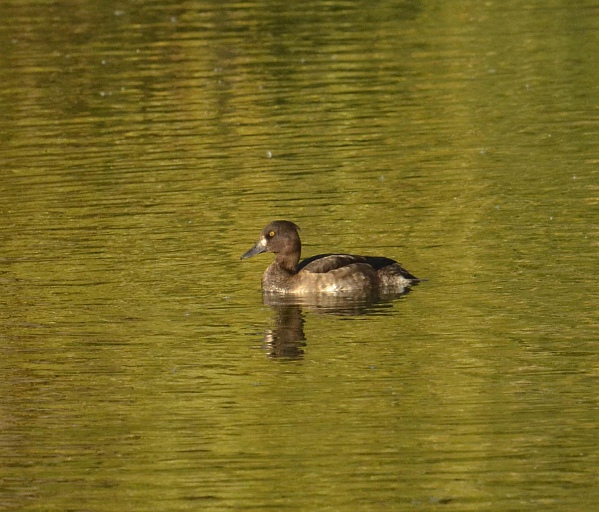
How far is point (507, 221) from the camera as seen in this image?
17953 mm

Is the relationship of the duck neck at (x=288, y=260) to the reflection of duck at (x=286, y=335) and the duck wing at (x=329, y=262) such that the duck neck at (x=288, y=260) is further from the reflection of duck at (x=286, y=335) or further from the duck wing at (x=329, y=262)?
the reflection of duck at (x=286, y=335)

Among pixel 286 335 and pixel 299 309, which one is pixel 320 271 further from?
pixel 286 335

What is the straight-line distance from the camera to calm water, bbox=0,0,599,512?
11164mm

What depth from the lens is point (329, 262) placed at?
16125 millimetres

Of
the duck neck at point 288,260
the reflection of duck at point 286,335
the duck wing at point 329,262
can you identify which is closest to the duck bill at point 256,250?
the duck neck at point 288,260

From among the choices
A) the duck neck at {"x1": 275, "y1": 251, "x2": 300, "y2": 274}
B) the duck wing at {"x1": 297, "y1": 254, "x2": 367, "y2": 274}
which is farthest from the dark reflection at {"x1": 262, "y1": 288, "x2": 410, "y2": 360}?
the duck neck at {"x1": 275, "y1": 251, "x2": 300, "y2": 274}

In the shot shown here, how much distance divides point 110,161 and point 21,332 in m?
8.63

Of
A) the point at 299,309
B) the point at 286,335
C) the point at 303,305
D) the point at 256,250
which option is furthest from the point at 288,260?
the point at 286,335

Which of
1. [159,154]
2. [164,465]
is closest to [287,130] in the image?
[159,154]

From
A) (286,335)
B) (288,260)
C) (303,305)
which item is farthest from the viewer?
(288,260)

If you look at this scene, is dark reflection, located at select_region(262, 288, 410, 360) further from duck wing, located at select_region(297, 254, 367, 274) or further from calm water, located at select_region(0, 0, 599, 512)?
duck wing, located at select_region(297, 254, 367, 274)

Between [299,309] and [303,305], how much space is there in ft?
0.71

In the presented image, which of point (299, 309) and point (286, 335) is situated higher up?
point (299, 309)

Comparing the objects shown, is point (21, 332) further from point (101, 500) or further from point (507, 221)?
point (507, 221)
